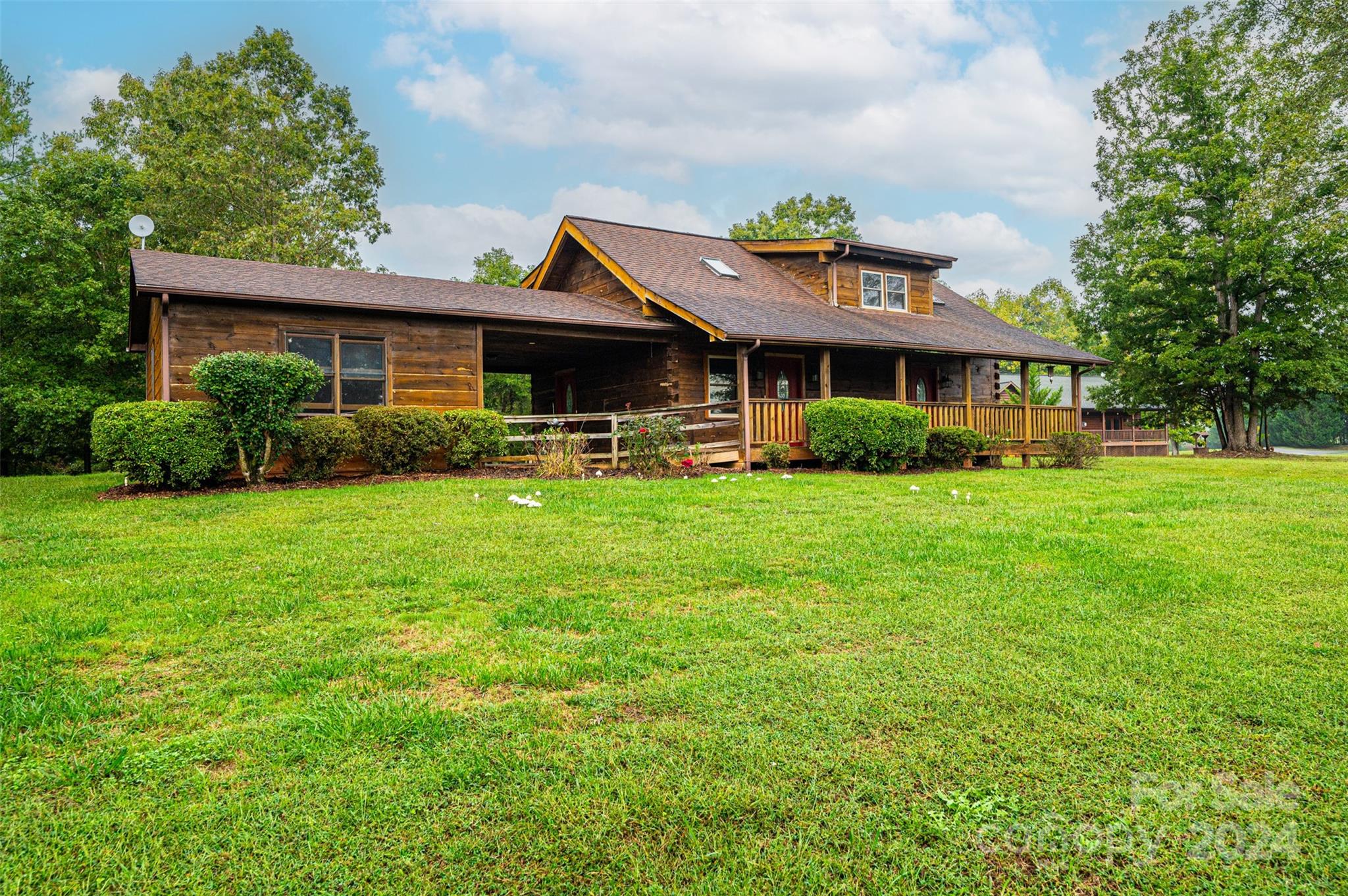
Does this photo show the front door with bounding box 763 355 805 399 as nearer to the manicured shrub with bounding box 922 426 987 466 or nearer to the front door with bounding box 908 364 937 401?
the manicured shrub with bounding box 922 426 987 466

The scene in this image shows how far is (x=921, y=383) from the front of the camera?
2094cm

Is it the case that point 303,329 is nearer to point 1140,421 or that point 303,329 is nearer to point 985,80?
point 985,80

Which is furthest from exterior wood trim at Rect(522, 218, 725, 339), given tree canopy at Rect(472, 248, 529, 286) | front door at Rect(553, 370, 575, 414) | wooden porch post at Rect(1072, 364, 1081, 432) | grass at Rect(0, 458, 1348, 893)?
tree canopy at Rect(472, 248, 529, 286)

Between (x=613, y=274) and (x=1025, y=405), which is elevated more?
(x=613, y=274)

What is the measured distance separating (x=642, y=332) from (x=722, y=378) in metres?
2.70

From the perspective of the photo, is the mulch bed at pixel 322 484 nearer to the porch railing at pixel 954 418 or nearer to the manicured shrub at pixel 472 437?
the manicured shrub at pixel 472 437

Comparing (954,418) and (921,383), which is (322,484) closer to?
(954,418)

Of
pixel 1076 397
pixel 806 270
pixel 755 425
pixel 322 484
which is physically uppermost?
pixel 806 270

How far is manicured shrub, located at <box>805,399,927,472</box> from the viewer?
43.3 ft

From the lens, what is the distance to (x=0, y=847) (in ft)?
6.98

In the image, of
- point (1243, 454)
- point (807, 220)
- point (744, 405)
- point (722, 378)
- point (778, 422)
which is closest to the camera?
point (744, 405)

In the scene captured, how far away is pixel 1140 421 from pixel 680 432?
104ft

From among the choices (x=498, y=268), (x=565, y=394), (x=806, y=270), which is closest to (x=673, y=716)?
(x=565, y=394)

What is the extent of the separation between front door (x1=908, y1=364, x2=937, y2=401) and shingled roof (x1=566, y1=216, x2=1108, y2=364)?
4.75ft
